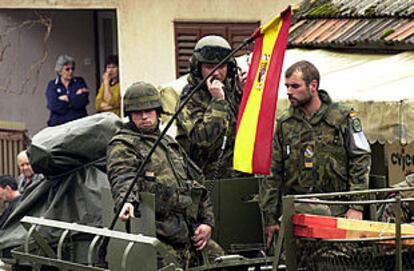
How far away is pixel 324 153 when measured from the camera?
10.2 meters

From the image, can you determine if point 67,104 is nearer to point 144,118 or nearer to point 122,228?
point 144,118

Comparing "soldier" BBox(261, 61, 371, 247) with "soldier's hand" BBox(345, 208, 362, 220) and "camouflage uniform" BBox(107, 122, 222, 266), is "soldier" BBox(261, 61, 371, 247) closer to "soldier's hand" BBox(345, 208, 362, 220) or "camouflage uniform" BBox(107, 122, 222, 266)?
"soldier's hand" BBox(345, 208, 362, 220)

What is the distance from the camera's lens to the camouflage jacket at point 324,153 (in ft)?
33.4

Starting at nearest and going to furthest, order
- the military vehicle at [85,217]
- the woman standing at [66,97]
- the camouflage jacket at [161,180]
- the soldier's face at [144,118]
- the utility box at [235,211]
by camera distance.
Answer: the military vehicle at [85,217], the camouflage jacket at [161,180], the soldier's face at [144,118], the utility box at [235,211], the woman standing at [66,97]

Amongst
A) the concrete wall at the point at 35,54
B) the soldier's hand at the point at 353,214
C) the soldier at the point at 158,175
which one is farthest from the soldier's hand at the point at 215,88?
the concrete wall at the point at 35,54

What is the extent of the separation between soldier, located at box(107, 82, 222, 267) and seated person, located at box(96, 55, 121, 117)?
364 inches

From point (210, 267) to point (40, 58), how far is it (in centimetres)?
1179

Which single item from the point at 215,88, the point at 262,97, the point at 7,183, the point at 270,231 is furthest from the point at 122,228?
the point at 7,183

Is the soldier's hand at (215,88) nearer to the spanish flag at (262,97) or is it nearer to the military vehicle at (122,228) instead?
the military vehicle at (122,228)

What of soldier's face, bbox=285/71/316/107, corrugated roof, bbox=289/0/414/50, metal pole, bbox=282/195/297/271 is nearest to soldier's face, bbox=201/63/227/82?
soldier's face, bbox=285/71/316/107

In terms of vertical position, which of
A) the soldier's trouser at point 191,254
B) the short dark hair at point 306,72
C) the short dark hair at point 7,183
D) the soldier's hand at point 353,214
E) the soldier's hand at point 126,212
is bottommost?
the soldier's trouser at point 191,254

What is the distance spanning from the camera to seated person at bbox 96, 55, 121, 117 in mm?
19688

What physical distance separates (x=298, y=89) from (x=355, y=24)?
13.1 feet

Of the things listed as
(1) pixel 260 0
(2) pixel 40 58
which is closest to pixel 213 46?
(1) pixel 260 0
